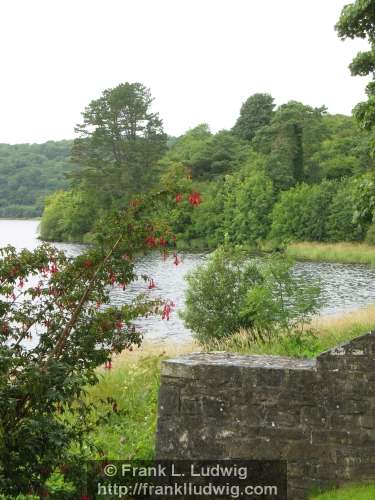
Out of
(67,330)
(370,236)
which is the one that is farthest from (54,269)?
(370,236)

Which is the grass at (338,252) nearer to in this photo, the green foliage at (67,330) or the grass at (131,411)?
the grass at (131,411)

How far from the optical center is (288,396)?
19.9 feet

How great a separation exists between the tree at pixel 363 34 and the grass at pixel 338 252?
31287 millimetres

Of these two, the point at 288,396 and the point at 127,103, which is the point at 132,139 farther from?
the point at 288,396

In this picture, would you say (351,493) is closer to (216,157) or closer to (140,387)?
(140,387)

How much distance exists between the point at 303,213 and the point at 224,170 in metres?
19.1

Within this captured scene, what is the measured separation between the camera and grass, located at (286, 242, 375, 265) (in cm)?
4581

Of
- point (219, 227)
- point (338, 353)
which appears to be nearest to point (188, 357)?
point (338, 353)

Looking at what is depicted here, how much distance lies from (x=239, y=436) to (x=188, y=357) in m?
0.99

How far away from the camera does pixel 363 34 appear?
41.5 ft

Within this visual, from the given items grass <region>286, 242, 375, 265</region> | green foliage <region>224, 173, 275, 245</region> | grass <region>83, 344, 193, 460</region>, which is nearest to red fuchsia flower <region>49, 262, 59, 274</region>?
grass <region>83, 344, 193, 460</region>

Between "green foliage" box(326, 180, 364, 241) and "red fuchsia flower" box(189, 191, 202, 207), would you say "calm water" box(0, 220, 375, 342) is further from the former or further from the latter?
"green foliage" box(326, 180, 364, 241)

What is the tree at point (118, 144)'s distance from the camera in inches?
2628

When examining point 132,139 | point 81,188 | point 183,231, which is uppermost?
point 132,139
